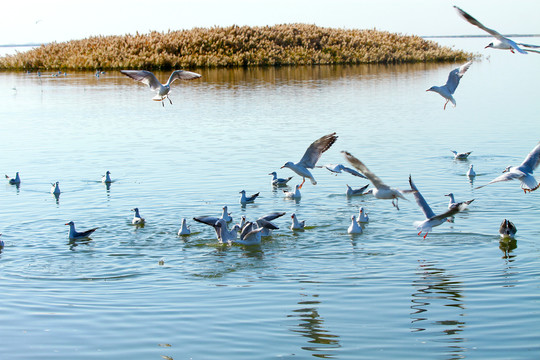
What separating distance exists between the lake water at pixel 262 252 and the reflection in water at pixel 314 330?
0.03m

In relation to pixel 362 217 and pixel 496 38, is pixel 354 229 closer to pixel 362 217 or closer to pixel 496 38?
pixel 362 217

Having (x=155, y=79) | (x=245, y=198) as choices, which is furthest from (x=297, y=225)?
(x=155, y=79)

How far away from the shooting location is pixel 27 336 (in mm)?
9438

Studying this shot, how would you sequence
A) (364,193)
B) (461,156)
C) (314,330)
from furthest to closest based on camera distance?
(461,156) < (364,193) < (314,330)

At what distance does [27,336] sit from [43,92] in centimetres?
3785

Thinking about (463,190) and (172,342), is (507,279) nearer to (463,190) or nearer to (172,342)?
(172,342)

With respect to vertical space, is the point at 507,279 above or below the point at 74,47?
below

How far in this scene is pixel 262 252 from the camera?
13.2 metres

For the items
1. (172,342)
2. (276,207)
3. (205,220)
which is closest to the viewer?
(172,342)

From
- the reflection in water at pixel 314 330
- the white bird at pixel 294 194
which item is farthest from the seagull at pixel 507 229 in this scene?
the white bird at pixel 294 194

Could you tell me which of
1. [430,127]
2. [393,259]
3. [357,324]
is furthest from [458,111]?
[357,324]

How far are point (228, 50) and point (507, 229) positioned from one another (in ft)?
198

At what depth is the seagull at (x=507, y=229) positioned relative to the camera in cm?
1297

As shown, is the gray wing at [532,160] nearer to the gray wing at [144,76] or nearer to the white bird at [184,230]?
the white bird at [184,230]
